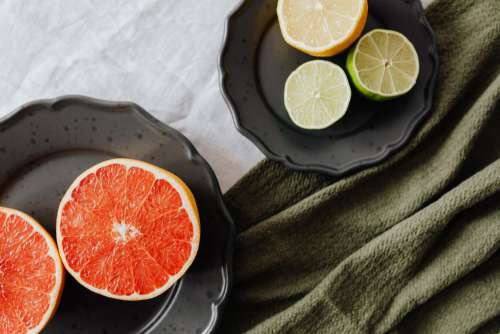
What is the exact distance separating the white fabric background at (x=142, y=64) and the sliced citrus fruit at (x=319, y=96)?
0.14 m

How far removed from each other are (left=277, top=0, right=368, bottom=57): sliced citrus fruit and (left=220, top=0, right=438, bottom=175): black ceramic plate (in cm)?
7

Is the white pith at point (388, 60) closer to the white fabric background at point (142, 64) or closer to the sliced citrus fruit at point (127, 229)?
the white fabric background at point (142, 64)

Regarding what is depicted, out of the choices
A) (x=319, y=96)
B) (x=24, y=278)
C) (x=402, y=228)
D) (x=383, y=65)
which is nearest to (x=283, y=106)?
(x=319, y=96)

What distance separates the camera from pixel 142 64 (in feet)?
3.76

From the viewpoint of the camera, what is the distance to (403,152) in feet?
3.62

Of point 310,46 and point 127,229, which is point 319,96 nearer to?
point 310,46

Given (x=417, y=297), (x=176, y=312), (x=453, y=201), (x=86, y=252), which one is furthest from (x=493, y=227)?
(x=86, y=252)

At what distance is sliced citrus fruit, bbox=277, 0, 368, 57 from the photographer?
1043 millimetres

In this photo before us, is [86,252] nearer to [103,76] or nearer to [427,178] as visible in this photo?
[103,76]

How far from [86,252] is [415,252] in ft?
2.03

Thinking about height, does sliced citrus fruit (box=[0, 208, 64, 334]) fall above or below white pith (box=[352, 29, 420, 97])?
below

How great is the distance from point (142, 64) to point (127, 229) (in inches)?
14.6

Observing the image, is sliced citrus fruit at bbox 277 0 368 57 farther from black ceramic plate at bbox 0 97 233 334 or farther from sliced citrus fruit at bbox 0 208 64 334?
sliced citrus fruit at bbox 0 208 64 334

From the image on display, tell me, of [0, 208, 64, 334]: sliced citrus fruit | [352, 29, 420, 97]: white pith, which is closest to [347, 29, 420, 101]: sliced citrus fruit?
[352, 29, 420, 97]: white pith
